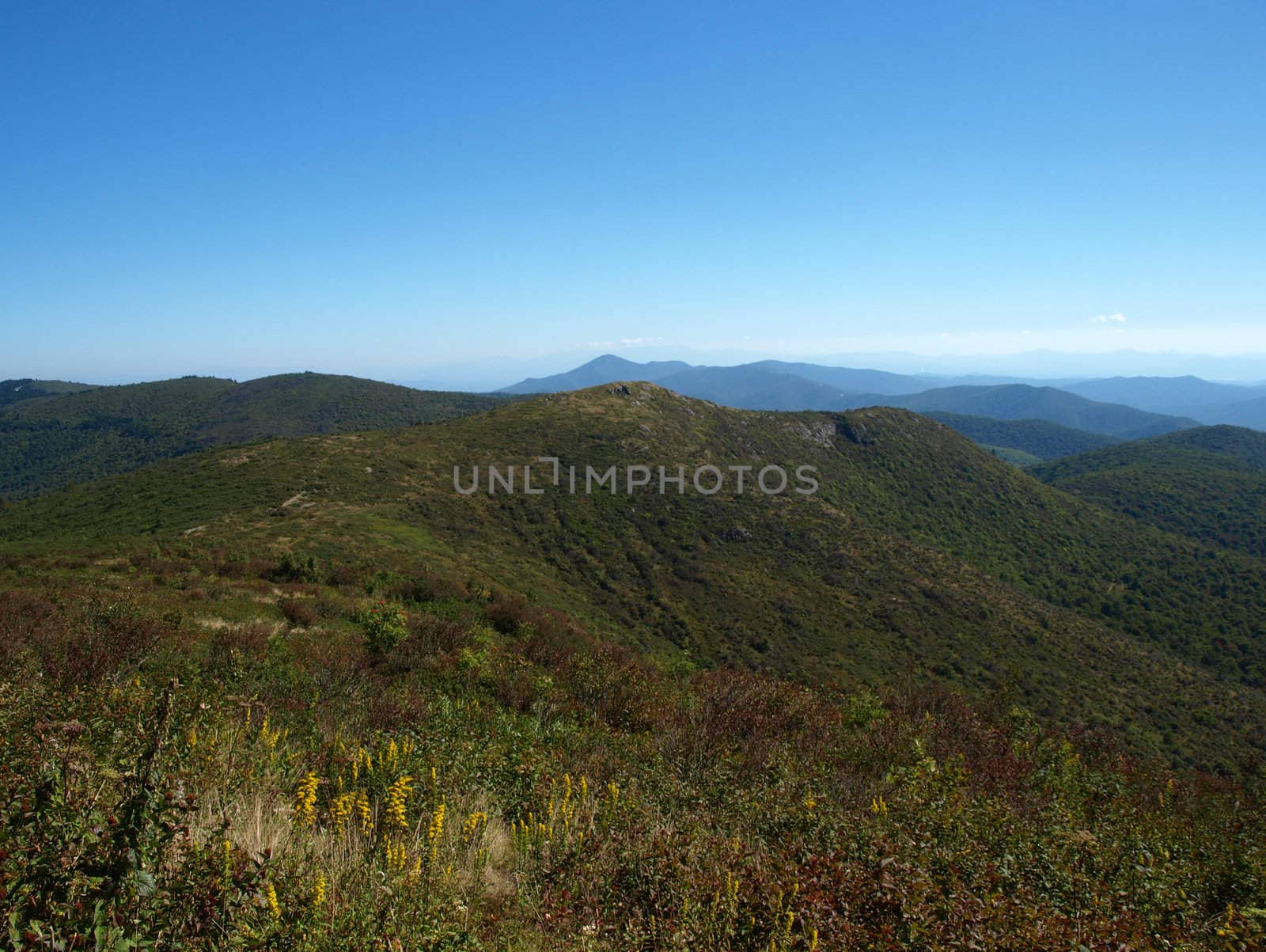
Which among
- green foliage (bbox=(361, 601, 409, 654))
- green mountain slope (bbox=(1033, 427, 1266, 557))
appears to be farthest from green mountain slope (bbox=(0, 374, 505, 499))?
green mountain slope (bbox=(1033, 427, 1266, 557))

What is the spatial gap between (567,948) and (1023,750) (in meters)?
9.11

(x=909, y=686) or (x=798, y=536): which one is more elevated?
(x=909, y=686)

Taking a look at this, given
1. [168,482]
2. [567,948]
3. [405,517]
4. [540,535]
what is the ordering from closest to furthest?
[567,948]
[405,517]
[168,482]
[540,535]

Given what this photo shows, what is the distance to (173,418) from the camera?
113 metres

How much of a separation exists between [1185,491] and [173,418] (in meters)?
175

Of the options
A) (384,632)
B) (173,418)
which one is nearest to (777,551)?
(384,632)

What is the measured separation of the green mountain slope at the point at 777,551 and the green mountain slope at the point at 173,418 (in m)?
60.7

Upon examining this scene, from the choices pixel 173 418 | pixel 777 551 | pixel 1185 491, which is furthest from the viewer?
pixel 173 418

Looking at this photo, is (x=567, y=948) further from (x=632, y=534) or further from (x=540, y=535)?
(x=632, y=534)

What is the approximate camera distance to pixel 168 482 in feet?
126

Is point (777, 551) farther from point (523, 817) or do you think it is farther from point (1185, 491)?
point (1185, 491)

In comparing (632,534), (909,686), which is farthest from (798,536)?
(909,686)

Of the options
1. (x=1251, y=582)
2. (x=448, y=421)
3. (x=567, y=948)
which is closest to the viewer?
(x=567, y=948)

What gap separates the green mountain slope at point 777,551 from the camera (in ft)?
107
